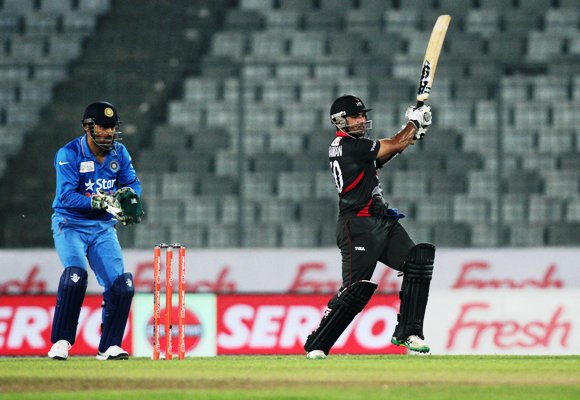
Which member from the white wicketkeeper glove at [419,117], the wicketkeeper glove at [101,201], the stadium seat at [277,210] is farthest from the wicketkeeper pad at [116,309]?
the stadium seat at [277,210]

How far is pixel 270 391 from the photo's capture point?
763 cm

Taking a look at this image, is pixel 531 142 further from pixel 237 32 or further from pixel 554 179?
Answer: pixel 237 32

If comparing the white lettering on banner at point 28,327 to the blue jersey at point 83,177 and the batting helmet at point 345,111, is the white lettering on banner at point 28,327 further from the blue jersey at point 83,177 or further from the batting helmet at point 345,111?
the batting helmet at point 345,111

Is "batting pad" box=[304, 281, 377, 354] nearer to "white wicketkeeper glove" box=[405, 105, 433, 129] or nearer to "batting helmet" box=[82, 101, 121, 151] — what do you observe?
"white wicketkeeper glove" box=[405, 105, 433, 129]

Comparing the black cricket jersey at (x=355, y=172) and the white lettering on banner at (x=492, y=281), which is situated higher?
the black cricket jersey at (x=355, y=172)

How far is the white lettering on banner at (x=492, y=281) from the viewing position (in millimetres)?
16203

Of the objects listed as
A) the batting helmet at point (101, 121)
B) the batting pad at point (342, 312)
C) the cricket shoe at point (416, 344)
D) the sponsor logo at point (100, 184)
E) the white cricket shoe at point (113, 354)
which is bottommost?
the white cricket shoe at point (113, 354)

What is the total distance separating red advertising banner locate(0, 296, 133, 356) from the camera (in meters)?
14.5

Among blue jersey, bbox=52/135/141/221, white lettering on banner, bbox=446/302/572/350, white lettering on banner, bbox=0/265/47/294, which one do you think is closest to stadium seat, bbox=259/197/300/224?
white lettering on banner, bbox=0/265/47/294

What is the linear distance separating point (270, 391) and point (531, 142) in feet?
34.7

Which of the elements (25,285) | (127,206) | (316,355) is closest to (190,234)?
(25,285)

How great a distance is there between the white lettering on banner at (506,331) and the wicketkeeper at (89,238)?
4355 mm

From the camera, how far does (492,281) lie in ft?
53.2

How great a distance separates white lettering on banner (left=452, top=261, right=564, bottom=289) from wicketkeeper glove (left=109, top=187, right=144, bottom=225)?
6.60 meters
